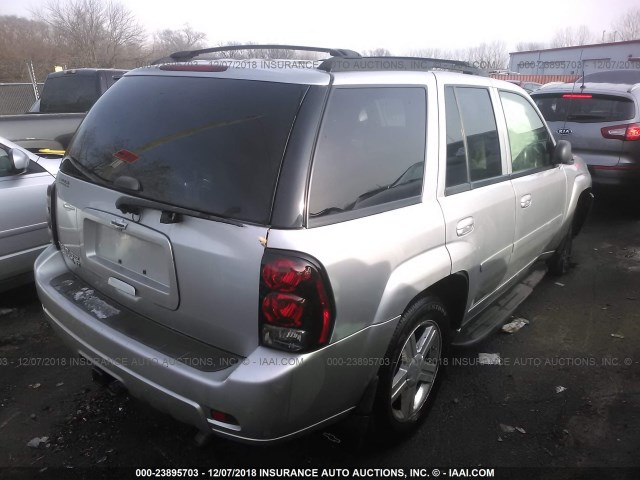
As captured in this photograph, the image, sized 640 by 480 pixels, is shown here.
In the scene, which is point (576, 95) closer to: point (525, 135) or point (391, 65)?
point (525, 135)

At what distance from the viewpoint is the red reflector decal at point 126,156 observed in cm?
222

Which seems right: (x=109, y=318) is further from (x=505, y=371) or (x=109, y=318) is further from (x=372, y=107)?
(x=505, y=371)

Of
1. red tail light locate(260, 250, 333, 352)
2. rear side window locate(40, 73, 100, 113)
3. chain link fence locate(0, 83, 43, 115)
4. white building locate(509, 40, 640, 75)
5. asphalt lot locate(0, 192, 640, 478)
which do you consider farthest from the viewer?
white building locate(509, 40, 640, 75)

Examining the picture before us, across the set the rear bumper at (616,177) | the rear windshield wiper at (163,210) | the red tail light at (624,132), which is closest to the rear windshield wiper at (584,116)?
the red tail light at (624,132)

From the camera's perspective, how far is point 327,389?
1.95 m

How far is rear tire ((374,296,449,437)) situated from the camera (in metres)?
2.26

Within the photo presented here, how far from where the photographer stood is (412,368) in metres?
2.48

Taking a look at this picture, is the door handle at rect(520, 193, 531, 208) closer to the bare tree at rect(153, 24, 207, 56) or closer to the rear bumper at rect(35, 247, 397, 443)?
the rear bumper at rect(35, 247, 397, 443)

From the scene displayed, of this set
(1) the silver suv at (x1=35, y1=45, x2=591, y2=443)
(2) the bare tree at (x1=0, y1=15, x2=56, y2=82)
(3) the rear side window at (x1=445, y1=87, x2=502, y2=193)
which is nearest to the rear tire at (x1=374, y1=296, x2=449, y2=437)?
(1) the silver suv at (x1=35, y1=45, x2=591, y2=443)

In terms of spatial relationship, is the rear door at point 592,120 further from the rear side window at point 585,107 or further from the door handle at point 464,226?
the door handle at point 464,226

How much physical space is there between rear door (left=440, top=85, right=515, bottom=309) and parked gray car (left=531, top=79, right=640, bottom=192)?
4.13 meters

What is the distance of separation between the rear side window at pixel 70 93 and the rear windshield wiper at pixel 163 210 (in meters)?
6.53

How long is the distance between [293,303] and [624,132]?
20.2 feet

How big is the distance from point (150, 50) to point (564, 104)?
115ft
